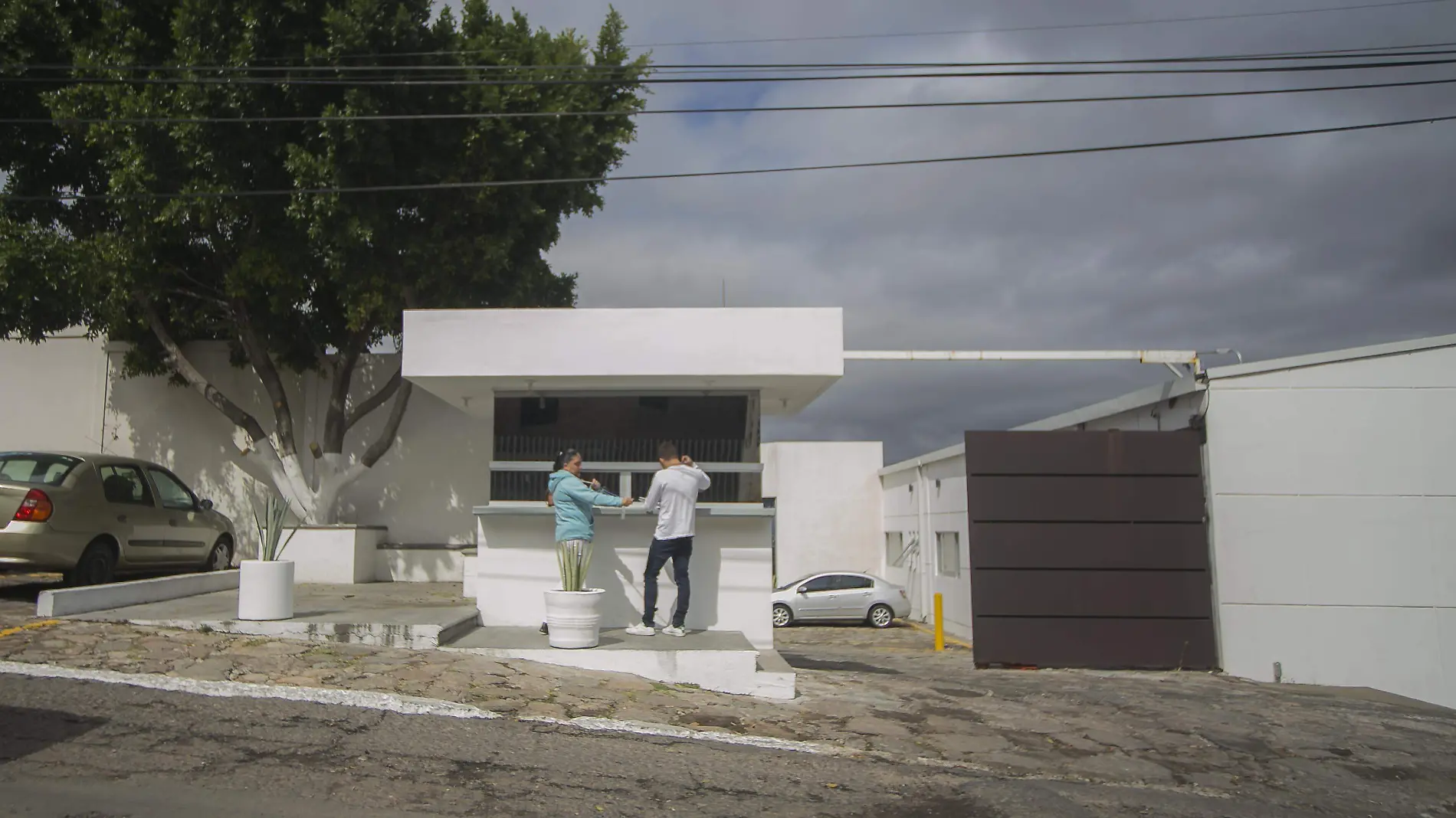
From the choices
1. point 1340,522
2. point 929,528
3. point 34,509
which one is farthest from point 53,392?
point 1340,522

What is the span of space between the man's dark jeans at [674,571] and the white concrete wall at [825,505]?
21568mm

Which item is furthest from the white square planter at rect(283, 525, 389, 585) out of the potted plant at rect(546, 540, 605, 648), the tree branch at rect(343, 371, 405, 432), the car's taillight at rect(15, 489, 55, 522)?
the potted plant at rect(546, 540, 605, 648)

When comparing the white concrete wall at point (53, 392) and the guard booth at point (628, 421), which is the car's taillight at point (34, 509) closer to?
the guard booth at point (628, 421)

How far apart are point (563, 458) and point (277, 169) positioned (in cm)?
728

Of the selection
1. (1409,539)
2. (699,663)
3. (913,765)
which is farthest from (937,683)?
(1409,539)

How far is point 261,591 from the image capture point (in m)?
8.50

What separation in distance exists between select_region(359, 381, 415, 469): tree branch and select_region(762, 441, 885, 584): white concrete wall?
16.5 m

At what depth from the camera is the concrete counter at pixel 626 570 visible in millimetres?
9625

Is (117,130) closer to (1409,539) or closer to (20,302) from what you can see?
(20,302)

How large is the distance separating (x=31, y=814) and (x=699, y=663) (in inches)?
182

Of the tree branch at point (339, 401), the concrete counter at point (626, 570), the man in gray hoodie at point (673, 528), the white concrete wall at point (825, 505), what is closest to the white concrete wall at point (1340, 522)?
the concrete counter at point (626, 570)

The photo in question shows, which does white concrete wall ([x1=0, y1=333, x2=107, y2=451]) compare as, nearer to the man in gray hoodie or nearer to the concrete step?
the concrete step

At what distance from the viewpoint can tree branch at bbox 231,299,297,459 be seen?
14.7m

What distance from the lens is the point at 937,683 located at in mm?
10414
